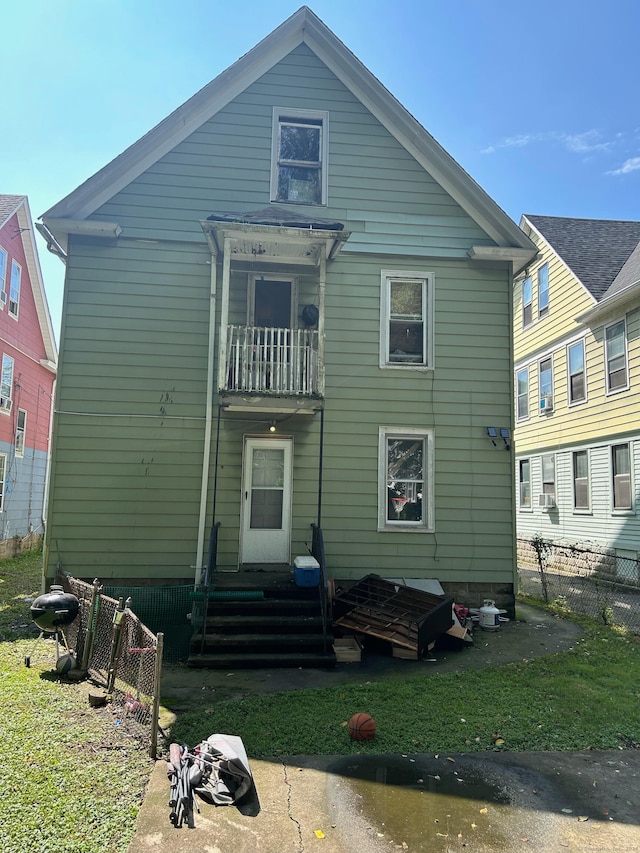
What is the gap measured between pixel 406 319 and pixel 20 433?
14.9m

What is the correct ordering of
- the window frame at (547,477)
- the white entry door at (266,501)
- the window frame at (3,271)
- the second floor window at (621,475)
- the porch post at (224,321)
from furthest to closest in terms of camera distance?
the window frame at (547,477) < the window frame at (3,271) < the second floor window at (621,475) < the white entry door at (266,501) < the porch post at (224,321)

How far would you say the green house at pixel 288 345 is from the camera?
8.70 m

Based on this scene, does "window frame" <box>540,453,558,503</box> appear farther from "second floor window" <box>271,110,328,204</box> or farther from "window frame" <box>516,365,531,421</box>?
"second floor window" <box>271,110,328,204</box>

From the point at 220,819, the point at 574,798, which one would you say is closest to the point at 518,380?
the point at 574,798

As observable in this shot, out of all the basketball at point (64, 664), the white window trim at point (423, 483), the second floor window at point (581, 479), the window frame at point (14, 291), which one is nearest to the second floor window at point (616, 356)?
the second floor window at point (581, 479)

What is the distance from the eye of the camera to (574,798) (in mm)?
3736

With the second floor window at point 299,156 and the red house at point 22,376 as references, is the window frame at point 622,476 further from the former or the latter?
the red house at point 22,376

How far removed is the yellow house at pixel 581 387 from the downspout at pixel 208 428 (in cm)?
603

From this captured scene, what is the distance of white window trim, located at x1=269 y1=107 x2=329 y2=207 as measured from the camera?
9.65m

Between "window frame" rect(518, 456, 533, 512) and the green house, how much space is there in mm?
9765

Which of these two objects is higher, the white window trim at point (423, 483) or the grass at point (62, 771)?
the white window trim at point (423, 483)

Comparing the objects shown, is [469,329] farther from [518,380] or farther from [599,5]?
[518,380]

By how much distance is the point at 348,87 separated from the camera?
32.2 feet

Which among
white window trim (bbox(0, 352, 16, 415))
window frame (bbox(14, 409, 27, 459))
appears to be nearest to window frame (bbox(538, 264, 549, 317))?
white window trim (bbox(0, 352, 16, 415))
